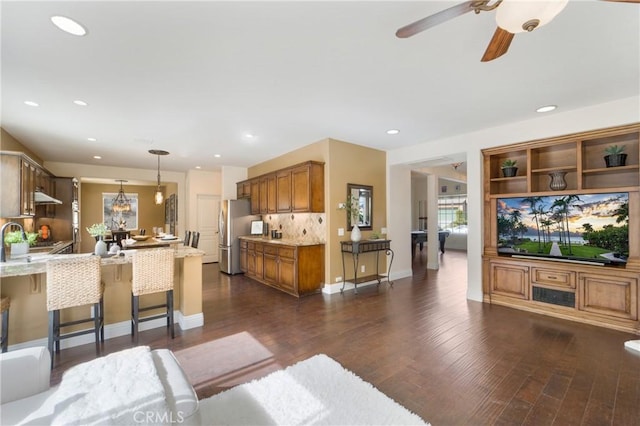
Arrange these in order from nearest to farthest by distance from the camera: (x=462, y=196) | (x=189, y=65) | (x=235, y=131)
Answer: (x=189, y=65), (x=235, y=131), (x=462, y=196)

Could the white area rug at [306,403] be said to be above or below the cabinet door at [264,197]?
below

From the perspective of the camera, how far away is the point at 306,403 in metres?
2.06

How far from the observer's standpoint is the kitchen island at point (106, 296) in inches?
111

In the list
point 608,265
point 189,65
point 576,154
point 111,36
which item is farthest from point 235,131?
point 608,265

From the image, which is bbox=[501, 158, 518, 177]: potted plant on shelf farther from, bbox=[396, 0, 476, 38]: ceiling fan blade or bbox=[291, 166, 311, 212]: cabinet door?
bbox=[396, 0, 476, 38]: ceiling fan blade

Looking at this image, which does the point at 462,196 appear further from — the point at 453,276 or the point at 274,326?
the point at 274,326

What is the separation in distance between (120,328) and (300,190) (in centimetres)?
333

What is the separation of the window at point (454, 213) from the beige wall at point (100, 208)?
11.3 metres

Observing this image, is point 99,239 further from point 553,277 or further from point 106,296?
point 553,277

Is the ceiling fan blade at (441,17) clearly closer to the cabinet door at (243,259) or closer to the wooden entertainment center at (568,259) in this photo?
the wooden entertainment center at (568,259)

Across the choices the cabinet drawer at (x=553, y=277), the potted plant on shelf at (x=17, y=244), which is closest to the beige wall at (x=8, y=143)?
the potted plant on shelf at (x=17, y=244)

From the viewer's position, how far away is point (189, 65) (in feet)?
8.43

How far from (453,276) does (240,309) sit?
4.87 m

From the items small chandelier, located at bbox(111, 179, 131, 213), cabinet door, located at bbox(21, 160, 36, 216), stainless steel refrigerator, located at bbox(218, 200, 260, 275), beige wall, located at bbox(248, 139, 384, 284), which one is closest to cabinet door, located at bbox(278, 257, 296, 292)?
beige wall, located at bbox(248, 139, 384, 284)
